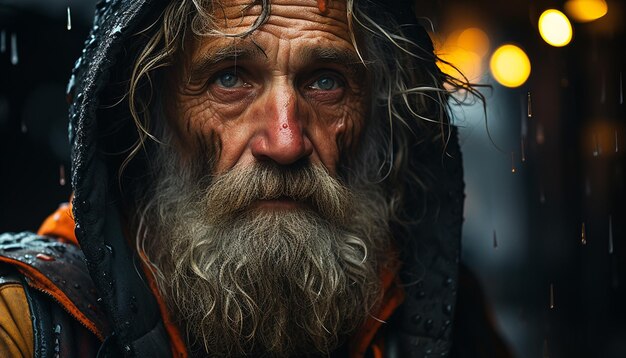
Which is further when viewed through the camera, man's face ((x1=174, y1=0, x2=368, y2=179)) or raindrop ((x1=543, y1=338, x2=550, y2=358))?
raindrop ((x1=543, y1=338, x2=550, y2=358))

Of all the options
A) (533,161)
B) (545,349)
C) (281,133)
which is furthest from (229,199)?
(533,161)

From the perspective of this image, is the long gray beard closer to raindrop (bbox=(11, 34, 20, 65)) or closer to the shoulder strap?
the shoulder strap

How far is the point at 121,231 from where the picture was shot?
6.71ft

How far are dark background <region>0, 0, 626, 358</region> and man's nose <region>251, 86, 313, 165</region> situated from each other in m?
2.11

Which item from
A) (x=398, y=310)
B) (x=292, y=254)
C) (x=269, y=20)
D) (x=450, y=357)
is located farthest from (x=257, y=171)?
(x=450, y=357)

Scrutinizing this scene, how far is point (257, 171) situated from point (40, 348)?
0.70 m

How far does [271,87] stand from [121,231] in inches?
22.4

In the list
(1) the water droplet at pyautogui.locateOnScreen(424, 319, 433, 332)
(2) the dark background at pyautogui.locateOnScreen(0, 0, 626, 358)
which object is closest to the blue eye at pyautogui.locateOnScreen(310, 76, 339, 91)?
(1) the water droplet at pyautogui.locateOnScreen(424, 319, 433, 332)

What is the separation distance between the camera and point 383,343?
2.21m

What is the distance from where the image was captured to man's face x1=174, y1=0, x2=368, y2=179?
200 centimetres

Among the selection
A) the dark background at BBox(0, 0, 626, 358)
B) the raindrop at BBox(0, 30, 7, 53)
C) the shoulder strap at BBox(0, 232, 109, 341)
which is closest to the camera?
the shoulder strap at BBox(0, 232, 109, 341)

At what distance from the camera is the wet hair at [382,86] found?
204 centimetres

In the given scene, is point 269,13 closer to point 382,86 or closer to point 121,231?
point 382,86

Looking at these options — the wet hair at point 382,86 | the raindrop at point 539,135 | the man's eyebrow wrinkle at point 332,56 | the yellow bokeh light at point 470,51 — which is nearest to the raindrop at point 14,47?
the wet hair at point 382,86
